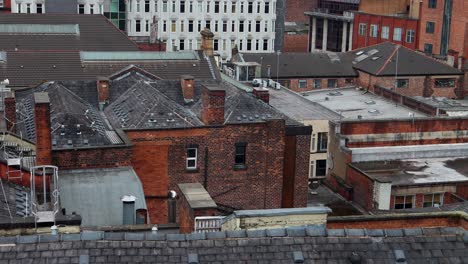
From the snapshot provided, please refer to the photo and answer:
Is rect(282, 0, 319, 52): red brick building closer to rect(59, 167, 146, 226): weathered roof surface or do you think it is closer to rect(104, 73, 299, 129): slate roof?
rect(104, 73, 299, 129): slate roof

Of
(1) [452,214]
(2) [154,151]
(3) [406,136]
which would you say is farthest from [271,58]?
(1) [452,214]

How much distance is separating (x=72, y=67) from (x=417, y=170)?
2153 centimetres

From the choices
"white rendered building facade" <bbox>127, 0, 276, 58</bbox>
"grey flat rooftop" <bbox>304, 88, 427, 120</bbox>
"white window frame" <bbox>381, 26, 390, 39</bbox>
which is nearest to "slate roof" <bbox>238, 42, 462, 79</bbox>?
"grey flat rooftop" <bbox>304, 88, 427, 120</bbox>

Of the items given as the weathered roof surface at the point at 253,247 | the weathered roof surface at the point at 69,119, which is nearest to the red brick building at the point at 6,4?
the weathered roof surface at the point at 69,119

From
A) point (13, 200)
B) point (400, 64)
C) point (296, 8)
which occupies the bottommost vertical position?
point (13, 200)

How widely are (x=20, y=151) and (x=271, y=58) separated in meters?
43.4

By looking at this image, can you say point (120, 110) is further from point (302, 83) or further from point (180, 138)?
point (302, 83)

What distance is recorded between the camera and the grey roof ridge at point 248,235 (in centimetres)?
1433

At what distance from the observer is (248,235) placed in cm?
1506

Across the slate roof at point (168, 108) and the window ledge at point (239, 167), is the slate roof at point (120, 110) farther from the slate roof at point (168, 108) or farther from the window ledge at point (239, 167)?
the window ledge at point (239, 167)

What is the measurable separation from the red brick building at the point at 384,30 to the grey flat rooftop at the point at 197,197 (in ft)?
232

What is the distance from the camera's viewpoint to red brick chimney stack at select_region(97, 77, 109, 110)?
1469 inches

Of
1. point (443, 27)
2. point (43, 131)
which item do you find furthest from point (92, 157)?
point (443, 27)

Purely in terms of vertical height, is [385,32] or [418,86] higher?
[385,32]
